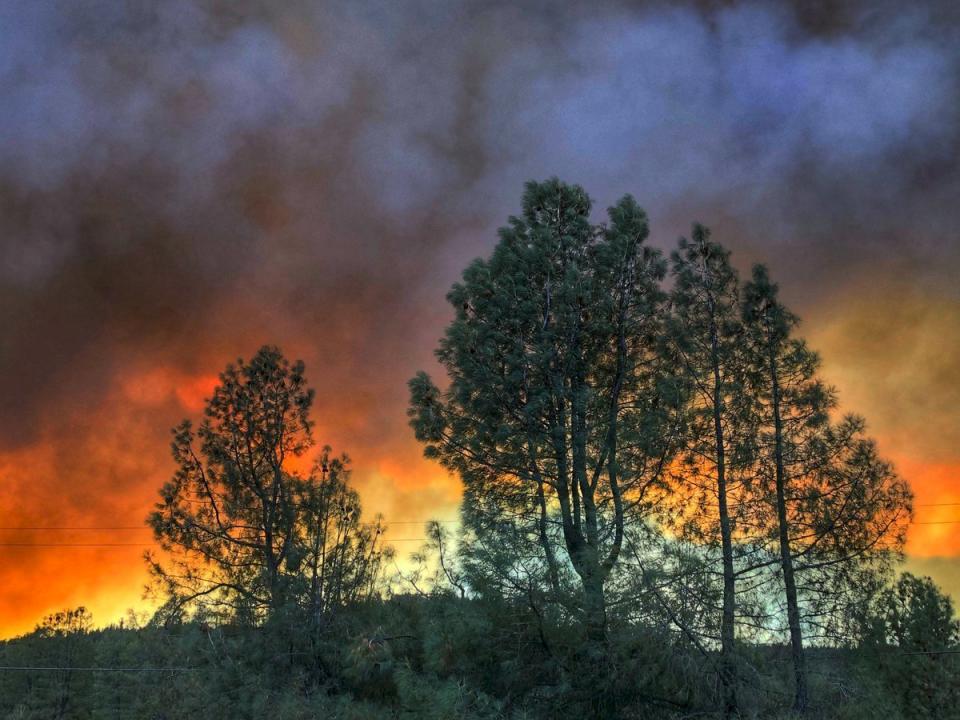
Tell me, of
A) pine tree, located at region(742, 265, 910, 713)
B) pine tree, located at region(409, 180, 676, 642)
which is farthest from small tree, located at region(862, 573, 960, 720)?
pine tree, located at region(409, 180, 676, 642)

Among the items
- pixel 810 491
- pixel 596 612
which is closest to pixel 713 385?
pixel 810 491

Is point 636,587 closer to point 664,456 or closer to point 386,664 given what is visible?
point 664,456

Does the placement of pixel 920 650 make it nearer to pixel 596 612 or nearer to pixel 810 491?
pixel 810 491

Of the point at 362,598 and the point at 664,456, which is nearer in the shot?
the point at 664,456

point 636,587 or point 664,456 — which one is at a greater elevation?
point 664,456

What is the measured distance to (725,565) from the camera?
71.2 ft

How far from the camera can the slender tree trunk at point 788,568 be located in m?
20.5

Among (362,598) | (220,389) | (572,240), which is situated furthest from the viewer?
(220,389)

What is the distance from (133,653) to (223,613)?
15224 millimetres

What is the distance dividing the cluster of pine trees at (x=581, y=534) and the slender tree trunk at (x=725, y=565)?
67 mm

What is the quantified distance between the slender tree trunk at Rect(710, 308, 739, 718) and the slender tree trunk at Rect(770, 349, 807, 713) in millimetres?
1604

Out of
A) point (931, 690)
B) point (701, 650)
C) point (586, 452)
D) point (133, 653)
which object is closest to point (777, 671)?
point (701, 650)

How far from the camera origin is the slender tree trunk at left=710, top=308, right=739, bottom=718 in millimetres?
17922

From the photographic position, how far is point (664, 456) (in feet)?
71.5
